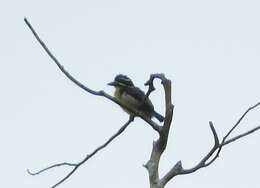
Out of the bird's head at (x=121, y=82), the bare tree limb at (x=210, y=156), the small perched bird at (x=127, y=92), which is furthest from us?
the bird's head at (x=121, y=82)

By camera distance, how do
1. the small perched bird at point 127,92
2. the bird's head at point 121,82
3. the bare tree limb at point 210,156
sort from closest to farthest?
the bare tree limb at point 210,156, the small perched bird at point 127,92, the bird's head at point 121,82

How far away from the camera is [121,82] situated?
892 centimetres

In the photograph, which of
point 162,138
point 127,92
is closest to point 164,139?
point 162,138

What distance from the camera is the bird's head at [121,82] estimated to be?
351 inches

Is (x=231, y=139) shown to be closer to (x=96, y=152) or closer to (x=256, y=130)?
(x=256, y=130)

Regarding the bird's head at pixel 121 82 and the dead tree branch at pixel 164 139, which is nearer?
the dead tree branch at pixel 164 139

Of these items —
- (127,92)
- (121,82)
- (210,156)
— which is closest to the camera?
(210,156)

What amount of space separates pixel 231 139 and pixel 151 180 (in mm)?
610

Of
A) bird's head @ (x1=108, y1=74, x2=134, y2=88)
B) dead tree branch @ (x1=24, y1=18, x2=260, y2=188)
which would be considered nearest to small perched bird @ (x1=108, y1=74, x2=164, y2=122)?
bird's head @ (x1=108, y1=74, x2=134, y2=88)

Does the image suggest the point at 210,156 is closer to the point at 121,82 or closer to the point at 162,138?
the point at 162,138

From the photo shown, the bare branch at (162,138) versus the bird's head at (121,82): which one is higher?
the bird's head at (121,82)

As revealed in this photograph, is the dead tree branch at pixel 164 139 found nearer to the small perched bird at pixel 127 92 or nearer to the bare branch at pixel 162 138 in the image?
the bare branch at pixel 162 138

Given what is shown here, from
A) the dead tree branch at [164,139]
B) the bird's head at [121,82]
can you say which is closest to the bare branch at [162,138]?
the dead tree branch at [164,139]

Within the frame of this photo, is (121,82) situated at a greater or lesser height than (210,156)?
greater
